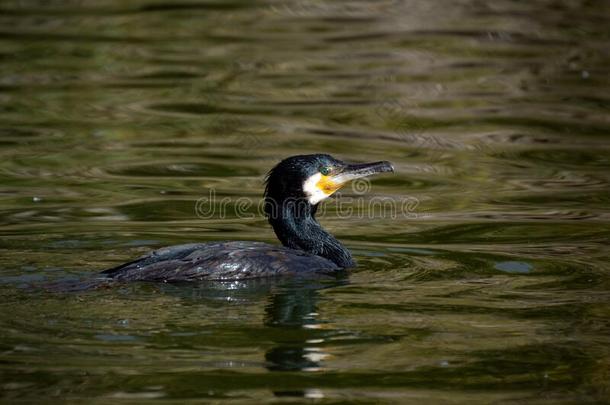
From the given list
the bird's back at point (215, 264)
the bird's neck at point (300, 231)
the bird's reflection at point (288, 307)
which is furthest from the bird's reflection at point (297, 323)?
the bird's neck at point (300, 231)

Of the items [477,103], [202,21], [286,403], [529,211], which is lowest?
[286,403]

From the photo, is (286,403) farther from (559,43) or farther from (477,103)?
(559,43)

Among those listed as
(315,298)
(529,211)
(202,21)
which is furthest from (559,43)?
(315,298)

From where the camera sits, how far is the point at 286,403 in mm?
6719

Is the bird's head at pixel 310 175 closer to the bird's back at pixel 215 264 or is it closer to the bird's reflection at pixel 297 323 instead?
the bird's back at pixel 215 264

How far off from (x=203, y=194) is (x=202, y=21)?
9930mm

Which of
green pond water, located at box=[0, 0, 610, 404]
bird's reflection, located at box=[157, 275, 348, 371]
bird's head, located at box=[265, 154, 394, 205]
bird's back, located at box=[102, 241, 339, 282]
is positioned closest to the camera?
green pond water, located at box=[0, 0, 610, 404]

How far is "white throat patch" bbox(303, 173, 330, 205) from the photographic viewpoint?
985 centimetres

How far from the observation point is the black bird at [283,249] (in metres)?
9.01

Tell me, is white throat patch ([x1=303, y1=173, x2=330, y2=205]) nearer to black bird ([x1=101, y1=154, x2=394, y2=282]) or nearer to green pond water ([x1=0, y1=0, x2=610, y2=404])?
black bird ([x1=101, y1=154, x2=394, y2=282])

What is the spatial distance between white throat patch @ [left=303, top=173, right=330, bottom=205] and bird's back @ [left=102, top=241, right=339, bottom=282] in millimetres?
614

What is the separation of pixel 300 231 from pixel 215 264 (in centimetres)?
103

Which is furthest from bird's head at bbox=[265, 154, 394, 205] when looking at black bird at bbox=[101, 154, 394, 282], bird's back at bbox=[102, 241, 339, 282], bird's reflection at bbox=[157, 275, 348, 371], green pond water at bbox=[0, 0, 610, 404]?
bird's reflection at bbox=[157, 275, 348, 371]

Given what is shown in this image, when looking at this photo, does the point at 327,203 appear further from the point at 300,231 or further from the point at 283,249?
the point at 283,249
